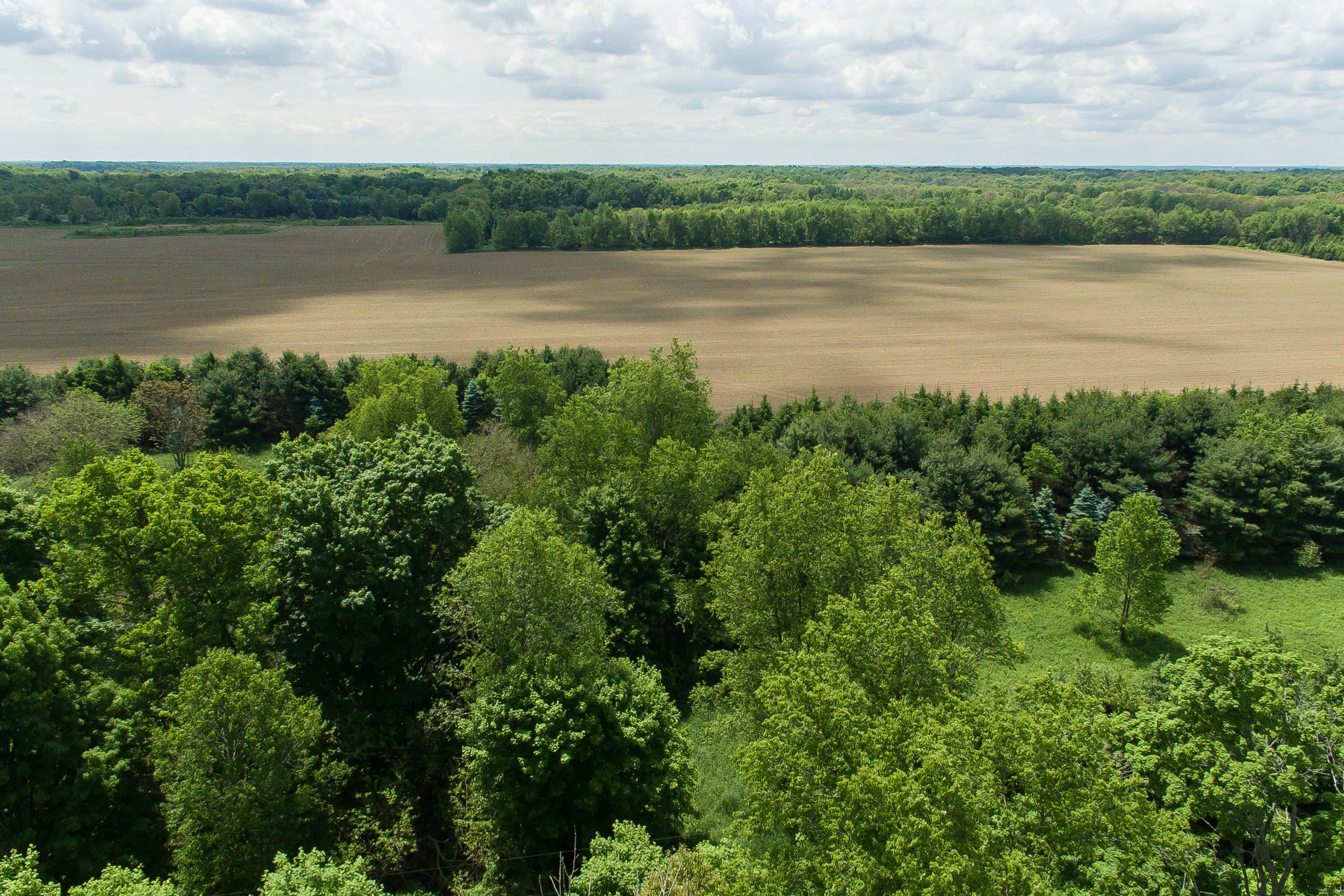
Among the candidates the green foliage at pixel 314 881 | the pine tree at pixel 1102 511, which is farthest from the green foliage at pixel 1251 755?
the pine tree at pixel 1102 511

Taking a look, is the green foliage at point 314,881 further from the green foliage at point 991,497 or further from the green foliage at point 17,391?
the green foliage at point 17,391

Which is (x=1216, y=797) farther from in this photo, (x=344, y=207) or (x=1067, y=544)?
(x=344, y=207)

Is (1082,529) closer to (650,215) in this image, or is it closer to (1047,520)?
(1047,520)

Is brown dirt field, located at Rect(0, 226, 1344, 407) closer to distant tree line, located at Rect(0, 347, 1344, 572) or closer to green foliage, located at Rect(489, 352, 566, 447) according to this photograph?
distant tree line, located at Rect(0, 347, 1344, 572)

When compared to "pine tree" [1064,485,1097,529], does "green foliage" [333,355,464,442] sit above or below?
above

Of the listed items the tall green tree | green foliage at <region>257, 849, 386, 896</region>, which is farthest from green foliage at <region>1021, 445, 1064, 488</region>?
green foliage at <region>257, 849, 386, 896</region>

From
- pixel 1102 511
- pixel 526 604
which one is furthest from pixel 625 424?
pixel 1102 511
